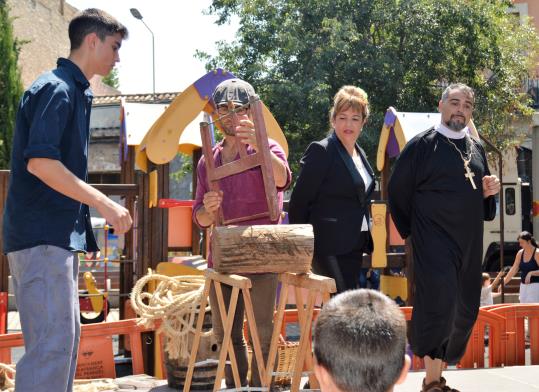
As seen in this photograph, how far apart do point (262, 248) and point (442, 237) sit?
1.30m

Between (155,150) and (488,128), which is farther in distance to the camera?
(488,128)

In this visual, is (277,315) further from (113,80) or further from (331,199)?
(113,80)

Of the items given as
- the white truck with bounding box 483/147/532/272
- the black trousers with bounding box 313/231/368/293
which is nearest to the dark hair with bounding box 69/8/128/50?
the black trousers with bounding box 313/231/368/293

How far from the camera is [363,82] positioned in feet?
58.2

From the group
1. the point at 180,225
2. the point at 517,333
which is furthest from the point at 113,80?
the point at 517,333

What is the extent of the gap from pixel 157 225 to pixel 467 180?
4.16 meters

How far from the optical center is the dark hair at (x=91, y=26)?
3492mm

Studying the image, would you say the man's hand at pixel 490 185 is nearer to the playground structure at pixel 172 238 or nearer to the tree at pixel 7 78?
the playground structure at pixel 172 238

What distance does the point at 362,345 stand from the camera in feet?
6.21

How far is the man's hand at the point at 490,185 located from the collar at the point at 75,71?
2536 millimetres

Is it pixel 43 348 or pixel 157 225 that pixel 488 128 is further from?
pixel 43 348

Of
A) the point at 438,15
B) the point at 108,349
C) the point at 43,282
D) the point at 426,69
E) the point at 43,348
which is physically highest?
the point at 438,15

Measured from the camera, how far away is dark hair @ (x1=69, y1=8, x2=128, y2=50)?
11.5 ft

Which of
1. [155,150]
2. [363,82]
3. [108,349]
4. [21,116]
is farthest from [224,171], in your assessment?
[363,82]
